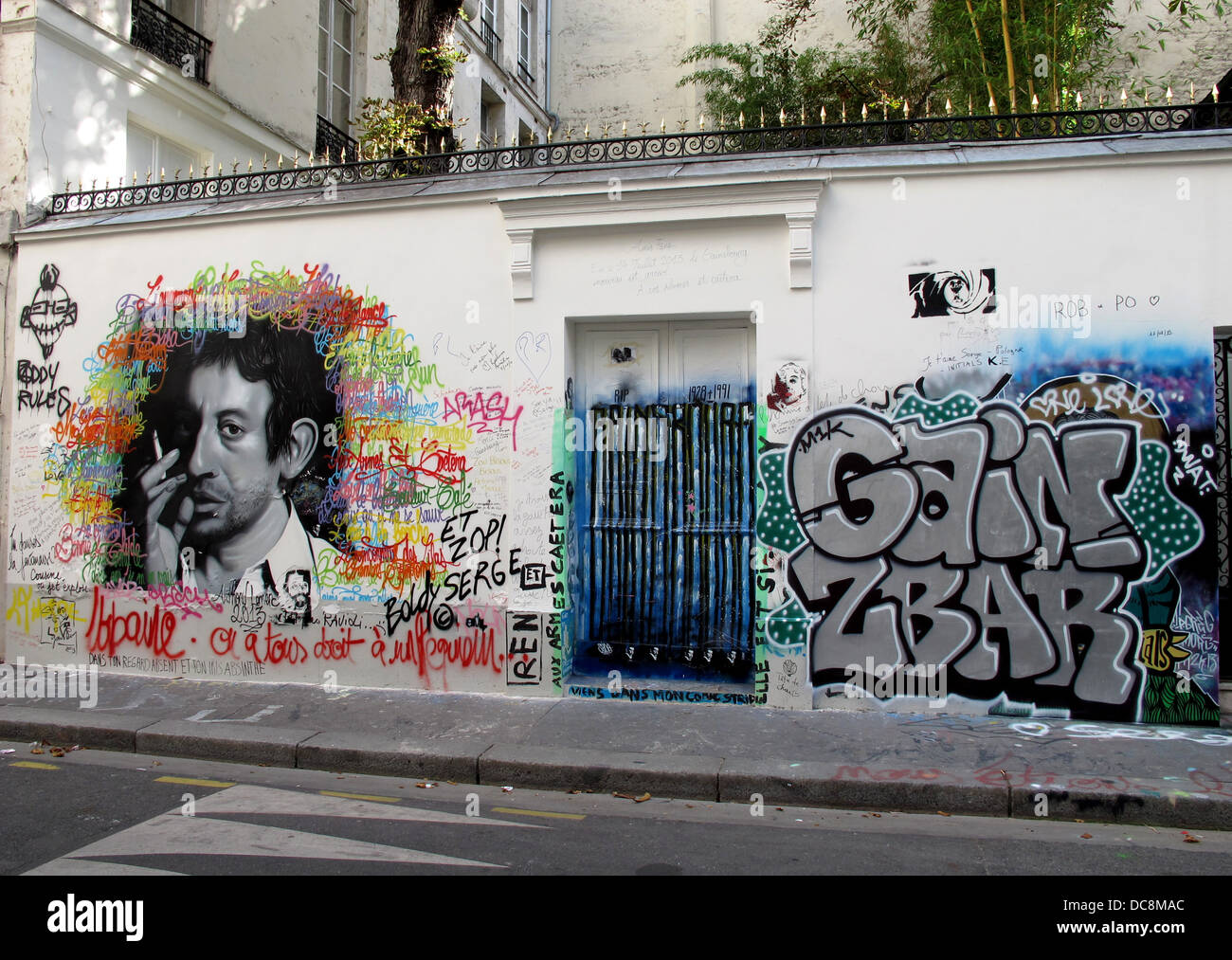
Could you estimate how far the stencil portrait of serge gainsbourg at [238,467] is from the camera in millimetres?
6688

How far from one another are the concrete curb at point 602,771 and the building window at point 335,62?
10.8m

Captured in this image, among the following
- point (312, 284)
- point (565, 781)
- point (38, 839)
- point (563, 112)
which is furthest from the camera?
point (563, 112)

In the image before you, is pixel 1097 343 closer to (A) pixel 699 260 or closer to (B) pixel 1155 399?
(B) pixel 1155 399

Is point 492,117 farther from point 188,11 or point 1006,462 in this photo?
point 1006,462

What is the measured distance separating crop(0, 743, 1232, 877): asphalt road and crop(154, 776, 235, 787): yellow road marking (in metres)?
0.01

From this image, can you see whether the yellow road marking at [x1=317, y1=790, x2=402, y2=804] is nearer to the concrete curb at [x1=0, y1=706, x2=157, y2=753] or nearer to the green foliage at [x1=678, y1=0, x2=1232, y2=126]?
the concrete curb at [x1=0, y1=706, x2=157, y2=753]

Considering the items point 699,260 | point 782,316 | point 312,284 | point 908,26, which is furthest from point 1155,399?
point 908,26

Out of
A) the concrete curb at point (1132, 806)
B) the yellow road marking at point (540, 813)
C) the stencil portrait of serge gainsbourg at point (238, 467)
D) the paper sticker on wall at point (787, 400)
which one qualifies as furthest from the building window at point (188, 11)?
the concrete curb at point (1132, 806)

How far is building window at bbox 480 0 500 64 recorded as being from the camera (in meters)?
15.5

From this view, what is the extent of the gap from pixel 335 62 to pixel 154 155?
Result: 4.69 metres

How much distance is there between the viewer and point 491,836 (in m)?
4.01

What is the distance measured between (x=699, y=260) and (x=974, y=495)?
2.56 m

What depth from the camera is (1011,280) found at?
566 centimetres

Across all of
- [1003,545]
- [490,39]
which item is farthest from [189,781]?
[490,39]
